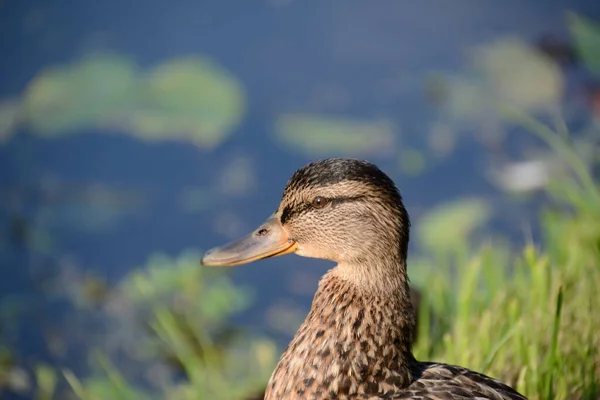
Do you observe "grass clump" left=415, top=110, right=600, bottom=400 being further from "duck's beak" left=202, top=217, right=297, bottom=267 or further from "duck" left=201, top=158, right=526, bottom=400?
"duck's beak" left=202, top=217, right=297, bottom=267

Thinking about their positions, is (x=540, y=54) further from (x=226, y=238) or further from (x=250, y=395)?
(x=250, y=395)

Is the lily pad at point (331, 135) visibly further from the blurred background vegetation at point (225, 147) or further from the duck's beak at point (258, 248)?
the duck's beak at point (258, 248)

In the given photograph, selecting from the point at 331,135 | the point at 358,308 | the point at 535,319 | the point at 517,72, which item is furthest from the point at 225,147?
the point at 358,308

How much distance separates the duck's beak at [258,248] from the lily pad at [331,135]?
Answer: 2754 mm

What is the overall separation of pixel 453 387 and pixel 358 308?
0.96 feet

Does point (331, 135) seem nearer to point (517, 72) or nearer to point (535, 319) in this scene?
point (517, 72)

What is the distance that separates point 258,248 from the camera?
2055 mm

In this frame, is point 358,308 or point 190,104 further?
point 190,104

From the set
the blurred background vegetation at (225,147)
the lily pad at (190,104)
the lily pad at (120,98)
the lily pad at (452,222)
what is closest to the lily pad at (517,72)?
the blurred background vegetation at (225,147)

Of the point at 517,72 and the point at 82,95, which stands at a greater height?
the point at 517,72

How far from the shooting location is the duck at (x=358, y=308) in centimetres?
180

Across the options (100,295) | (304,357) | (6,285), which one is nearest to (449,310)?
(304,357)

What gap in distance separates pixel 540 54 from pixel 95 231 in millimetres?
3359

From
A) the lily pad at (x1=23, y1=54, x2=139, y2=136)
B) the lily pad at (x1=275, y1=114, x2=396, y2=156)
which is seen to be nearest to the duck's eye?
the lily pad at (x1=275, y1=114, x2=396, y2=156)
